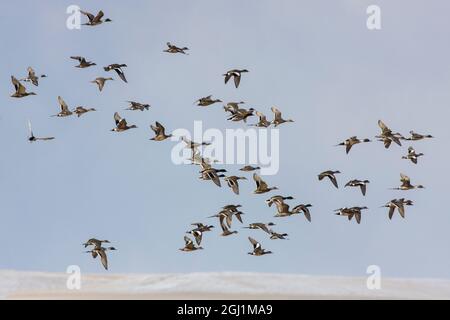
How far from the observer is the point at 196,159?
79.2 m

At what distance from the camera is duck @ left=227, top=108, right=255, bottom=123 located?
81.0m

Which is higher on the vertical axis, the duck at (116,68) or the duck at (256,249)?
the duck at (116,68)

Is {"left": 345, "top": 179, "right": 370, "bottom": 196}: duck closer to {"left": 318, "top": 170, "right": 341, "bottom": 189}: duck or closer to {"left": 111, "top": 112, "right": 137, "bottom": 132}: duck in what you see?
{"left": 318, "top": 170, "right": 341, "bottom": 189}: duck

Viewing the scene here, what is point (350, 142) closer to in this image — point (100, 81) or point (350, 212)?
point (350, 212)

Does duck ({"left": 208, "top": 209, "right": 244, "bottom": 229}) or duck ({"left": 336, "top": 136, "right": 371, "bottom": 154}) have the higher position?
duck ({"left": 336, "top": 136, "right": 371, "bottom": 154})

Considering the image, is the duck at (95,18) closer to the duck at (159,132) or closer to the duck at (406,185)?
the duck at (159,132)

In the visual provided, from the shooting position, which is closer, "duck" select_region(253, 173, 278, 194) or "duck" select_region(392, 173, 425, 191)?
"duck" select_region(253, 173, 278, 194)

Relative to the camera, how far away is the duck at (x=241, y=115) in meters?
81.0

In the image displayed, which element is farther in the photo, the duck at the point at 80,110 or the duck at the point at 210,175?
the duck at the point at 80,110

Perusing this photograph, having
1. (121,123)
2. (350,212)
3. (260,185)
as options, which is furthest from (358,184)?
(121,123)

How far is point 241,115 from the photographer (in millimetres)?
81562
